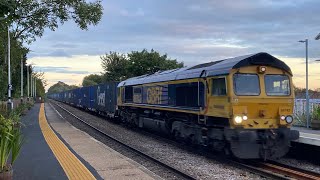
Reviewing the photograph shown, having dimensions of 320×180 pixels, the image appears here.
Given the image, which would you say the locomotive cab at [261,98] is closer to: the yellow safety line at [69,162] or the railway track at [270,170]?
the railway track at [270,170]

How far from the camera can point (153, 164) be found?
13156mm

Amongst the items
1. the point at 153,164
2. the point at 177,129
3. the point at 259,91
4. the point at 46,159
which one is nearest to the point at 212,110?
the point at 259,91

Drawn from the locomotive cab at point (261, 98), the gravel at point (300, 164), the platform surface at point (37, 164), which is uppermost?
the locomotive cab at point (261, 98)

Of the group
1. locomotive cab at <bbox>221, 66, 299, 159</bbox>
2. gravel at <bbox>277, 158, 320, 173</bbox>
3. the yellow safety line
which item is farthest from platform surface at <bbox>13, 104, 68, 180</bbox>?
gravel at <bbox>277, 158, 320, 173</bbox>

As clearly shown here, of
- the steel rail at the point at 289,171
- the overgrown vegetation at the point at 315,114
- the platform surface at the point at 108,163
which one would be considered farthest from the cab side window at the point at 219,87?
the overgrown vegetation at the point at 315,114

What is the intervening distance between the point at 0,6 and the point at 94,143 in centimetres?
1160

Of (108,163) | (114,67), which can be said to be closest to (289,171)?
(108,163)

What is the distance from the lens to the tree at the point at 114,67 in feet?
215

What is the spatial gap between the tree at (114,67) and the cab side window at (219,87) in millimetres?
47025

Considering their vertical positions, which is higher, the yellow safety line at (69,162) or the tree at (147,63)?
the tree at (147,63)

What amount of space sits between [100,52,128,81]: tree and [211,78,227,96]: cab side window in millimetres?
47025

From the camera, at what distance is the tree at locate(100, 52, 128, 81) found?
65.7 metres

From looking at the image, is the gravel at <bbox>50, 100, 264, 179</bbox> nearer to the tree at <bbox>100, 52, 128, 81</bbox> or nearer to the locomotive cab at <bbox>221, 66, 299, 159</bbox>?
the locomotive cab at <bbox>221, 66, 299, 159</bbox>

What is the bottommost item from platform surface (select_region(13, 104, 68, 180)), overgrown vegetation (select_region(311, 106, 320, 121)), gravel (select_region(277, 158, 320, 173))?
gravel (select_region(277, 158, 320, 173))
